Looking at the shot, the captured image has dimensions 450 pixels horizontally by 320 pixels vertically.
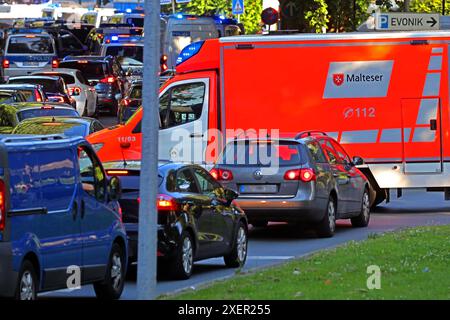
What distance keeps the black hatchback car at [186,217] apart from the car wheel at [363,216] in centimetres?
558

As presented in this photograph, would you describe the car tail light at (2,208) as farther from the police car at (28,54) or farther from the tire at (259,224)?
the police car at (28,54)

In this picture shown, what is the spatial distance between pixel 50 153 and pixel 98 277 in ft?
5.20

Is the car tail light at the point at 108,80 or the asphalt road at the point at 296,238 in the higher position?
the car tail light at the point at 108,80

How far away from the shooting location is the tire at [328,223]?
21.1m

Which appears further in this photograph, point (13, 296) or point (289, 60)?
point (289, 60)

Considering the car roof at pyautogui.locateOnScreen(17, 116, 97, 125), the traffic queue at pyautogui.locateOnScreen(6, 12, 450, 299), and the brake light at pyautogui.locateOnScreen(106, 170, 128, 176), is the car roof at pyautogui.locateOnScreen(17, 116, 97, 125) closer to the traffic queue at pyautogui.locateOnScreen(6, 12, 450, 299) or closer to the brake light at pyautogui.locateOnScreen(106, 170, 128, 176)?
the traffic queue at pyautogui.locateOnScreen(6, 12, 450, 299)

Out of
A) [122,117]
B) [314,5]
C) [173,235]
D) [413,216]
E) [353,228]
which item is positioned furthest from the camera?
[314,5]

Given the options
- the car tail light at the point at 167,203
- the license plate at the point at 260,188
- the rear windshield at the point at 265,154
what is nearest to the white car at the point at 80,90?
the rear windshield at the point at 265,154

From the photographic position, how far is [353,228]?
2322 centimetres

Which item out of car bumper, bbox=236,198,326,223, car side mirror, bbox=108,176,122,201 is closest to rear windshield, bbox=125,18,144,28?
car bumper, bbox=236,198,326,223

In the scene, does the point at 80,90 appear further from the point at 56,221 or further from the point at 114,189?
the point at 56,221
